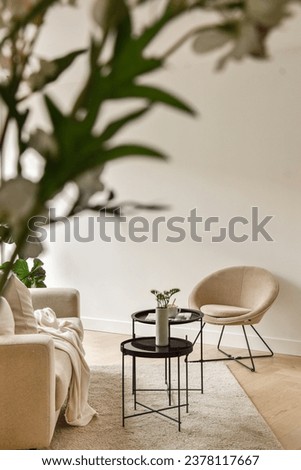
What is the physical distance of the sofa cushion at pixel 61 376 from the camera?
133 inches

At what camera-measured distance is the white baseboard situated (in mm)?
5719

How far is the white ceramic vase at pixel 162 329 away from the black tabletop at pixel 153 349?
0.04 metres

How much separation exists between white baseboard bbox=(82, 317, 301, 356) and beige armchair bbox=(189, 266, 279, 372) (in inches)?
3.8

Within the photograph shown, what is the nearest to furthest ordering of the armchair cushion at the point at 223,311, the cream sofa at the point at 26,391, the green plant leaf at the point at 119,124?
the green plant leaf at the point at 119,124, the cream sofa at the point at 26,391, the armchair cushion at the point at 223,311

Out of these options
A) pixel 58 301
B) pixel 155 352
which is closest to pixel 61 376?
pixel 155 352

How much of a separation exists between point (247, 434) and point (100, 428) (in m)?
0.88

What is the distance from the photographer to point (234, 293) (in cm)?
571

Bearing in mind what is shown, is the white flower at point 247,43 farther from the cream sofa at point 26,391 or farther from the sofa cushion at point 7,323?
the sofa cushion at point 7,323

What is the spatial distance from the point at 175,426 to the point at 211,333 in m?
2.59

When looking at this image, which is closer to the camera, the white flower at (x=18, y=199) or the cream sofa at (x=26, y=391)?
the white flower at (x=18, y=199)

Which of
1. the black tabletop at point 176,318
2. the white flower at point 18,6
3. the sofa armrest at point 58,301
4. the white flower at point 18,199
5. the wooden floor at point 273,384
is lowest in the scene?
the wooden floor at point 273,384

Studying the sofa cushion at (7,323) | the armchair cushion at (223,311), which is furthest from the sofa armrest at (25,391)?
the armchair cushion at (223,311)

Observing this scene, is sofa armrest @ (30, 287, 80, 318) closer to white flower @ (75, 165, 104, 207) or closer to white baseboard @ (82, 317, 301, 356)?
white baseboard @ (82, 317, 301, 356)

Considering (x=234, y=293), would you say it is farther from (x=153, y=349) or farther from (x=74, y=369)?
(x=74, y=369)
